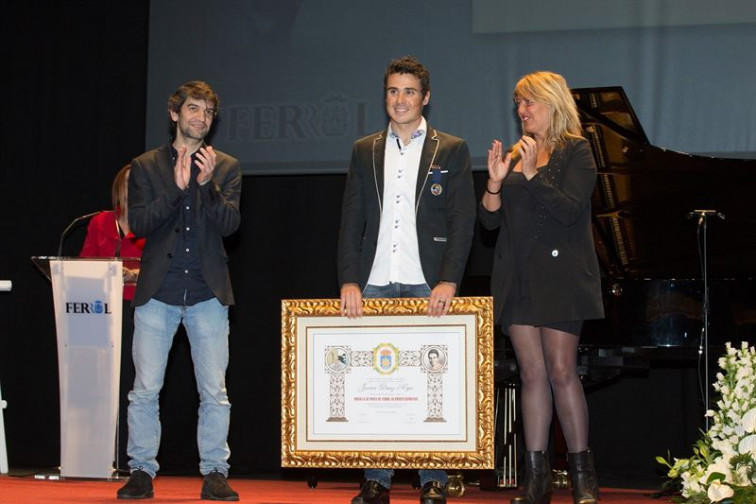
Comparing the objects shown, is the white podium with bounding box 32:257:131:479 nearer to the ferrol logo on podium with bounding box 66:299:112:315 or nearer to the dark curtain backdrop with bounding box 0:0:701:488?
the ferrol logo on podium with bounding box 66:299:112:315

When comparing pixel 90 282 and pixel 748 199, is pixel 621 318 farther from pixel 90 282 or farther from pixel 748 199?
pixel 90 282

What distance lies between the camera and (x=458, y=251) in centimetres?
375

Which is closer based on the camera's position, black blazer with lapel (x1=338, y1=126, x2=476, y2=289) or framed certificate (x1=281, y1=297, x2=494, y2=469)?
framed certificate (x1=281, y1=297, x2=494, y2=469)

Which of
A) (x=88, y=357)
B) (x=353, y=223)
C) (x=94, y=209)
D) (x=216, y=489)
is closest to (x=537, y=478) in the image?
(x=353, y=223)

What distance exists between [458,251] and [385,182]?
0.39 m

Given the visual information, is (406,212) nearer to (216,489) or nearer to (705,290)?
(216,489)

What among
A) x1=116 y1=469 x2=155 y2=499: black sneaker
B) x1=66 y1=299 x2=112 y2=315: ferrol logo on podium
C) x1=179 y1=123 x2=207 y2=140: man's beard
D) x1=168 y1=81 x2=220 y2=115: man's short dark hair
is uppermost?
x1=168 y1=81 x2=220 y2=115: man's short dark hair

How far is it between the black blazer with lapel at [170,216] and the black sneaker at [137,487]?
0.70 meters

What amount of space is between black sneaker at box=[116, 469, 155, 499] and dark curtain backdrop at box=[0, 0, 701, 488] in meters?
2.58

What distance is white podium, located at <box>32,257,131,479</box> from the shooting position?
5.16m

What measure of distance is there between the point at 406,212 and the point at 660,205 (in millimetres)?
2015

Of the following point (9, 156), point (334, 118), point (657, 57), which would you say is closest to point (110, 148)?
point (9, 156)

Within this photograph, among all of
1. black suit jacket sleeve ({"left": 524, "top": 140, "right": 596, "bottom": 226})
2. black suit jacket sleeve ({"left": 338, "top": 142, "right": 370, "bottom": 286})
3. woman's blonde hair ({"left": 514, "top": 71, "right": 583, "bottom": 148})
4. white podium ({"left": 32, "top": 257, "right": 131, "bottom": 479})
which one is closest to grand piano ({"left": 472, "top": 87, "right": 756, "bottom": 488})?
woman's blonde hair ({"left": 514, "top": 71, "right": 583, "bottom": 148})

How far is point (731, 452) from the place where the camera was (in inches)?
108
